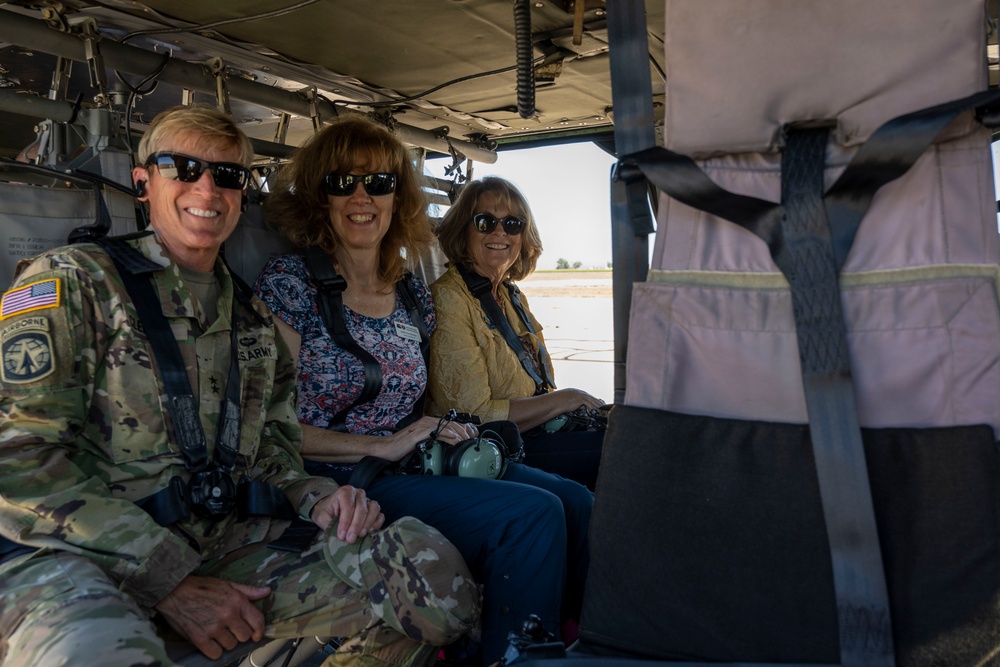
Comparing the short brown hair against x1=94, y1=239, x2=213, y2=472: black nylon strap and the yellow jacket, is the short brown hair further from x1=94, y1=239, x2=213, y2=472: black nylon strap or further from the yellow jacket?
the yellow jacket

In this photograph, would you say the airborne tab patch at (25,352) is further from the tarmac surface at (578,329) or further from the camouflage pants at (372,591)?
the tarmac surface at (578,329)

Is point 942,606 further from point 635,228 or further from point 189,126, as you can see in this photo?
point 189,126

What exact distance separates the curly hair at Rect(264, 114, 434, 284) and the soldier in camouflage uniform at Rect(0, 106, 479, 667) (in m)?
0.44

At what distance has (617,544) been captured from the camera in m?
1.11

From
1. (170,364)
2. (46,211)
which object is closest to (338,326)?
(170,364)

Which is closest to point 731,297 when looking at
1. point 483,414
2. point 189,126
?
point 189,126

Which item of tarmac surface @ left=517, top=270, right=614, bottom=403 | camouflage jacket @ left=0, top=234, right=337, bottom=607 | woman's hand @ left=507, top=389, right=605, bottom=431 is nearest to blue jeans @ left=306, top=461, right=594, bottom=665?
camouflage jacket @ left=0, top=234, right=337, bottom=607

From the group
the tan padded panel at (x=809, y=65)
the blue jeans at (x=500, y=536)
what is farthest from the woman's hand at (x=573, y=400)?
the tan padded panel at (x=809, y=65)

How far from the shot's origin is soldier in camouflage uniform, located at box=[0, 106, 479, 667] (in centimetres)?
148

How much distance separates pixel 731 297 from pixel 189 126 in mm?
1450

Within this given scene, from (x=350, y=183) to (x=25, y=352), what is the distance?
3.76ft

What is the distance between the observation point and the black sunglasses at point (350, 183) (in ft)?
8.11

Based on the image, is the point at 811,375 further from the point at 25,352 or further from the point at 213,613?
the point at 25,352

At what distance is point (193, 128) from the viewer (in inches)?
76.6
